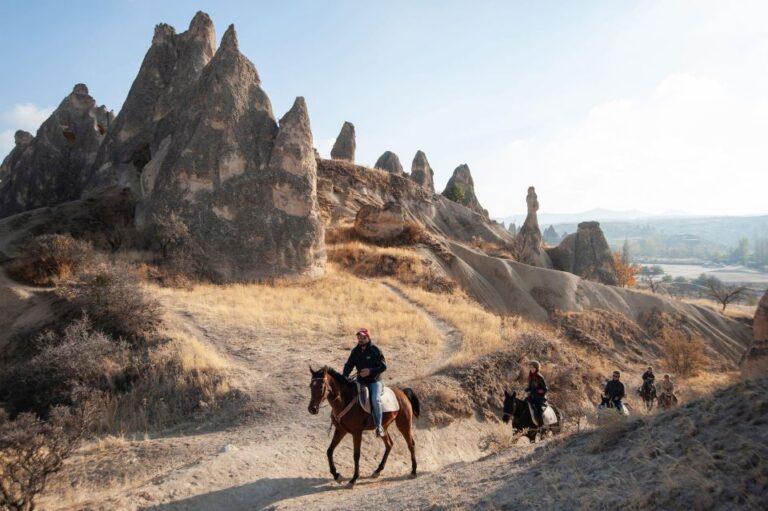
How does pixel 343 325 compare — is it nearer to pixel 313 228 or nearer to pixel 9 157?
pixel 313 228

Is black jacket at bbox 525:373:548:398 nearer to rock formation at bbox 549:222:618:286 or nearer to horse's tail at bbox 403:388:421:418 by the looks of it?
horse's tail at bbox 403:388:421:418

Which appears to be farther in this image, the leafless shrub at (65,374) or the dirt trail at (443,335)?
the dirt trail at (443,335)

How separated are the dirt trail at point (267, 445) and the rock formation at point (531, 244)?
91.5 feet

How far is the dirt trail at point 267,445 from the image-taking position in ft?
26.1

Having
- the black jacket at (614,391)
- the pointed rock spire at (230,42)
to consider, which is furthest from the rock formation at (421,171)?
the black jacket at (614,391)

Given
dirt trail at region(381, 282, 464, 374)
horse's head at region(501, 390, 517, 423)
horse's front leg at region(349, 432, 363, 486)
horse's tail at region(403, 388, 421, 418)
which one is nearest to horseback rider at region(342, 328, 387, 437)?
horse's front leg at region(349, 432, 363, 486)

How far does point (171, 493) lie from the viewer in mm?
7773

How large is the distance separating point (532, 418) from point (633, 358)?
19.6 m

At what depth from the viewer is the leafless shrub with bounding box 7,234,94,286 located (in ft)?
59.1

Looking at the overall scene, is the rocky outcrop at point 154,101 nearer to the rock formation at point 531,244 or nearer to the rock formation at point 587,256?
the rock formation at point 531,244

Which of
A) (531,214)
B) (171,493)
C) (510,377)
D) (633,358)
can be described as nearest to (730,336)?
(633,358)

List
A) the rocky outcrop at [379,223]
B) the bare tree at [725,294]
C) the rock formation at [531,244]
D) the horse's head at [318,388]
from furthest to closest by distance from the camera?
the bare tree at [725,294]
the rock formation at [531,244]
the rocky outcrop at [379,223]
the horse's head at [318,388]

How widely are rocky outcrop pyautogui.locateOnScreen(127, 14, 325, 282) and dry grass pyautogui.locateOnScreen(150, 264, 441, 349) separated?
71.2 inches

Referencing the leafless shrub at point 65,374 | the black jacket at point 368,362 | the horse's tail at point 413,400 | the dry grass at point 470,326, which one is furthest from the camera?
the dry grass at point 470,326
